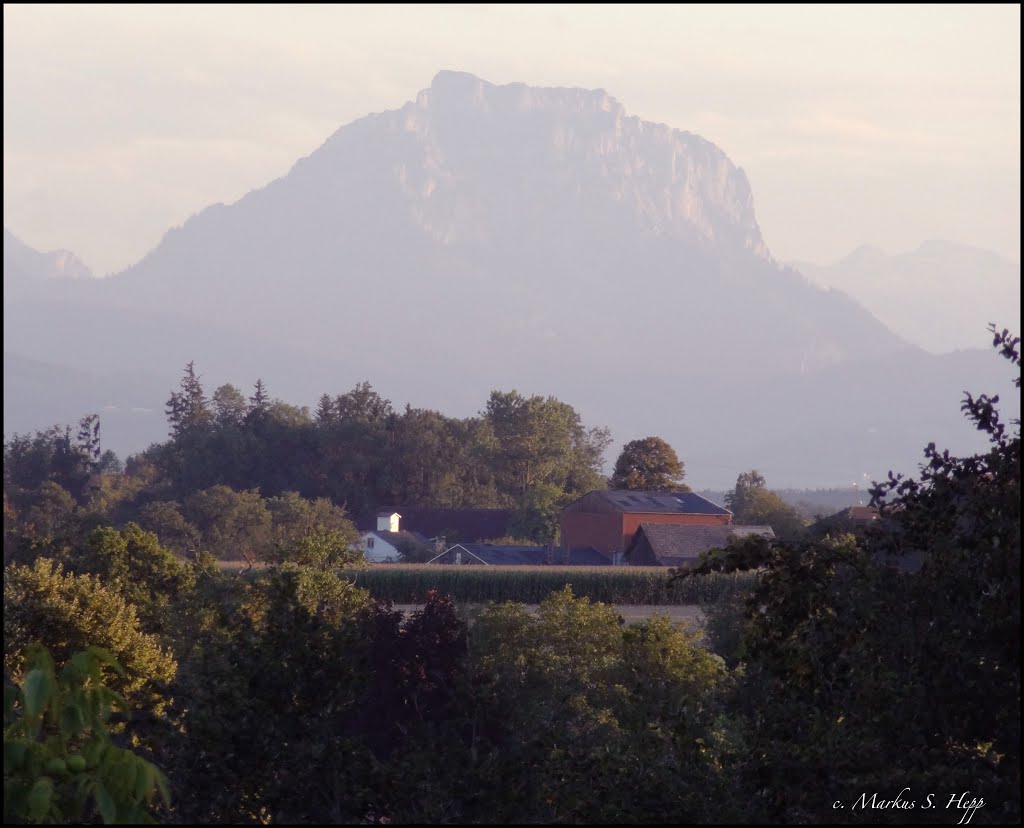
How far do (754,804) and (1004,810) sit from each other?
1787 mm

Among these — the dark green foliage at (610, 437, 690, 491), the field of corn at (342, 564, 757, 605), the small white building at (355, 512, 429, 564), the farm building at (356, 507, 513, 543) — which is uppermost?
the dark green foliage at (610, 437, 690, 491)

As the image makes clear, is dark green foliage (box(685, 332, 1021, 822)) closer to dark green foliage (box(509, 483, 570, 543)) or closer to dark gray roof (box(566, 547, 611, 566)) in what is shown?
dark gray roof (box(566, 547, 611, 566))

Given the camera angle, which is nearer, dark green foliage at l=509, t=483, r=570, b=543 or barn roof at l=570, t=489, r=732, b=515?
barn roof at l=570, t=489, r=732, b=515

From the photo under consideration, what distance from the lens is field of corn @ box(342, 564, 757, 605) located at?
6681cm

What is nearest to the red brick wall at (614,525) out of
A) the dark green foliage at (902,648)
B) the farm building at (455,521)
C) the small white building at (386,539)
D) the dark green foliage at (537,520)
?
the dark green foliage at (537,520)

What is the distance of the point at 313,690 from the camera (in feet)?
33.2

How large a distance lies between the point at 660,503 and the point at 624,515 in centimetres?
392

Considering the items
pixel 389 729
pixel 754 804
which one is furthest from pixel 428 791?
pixel 389 729

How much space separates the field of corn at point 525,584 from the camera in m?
66.8

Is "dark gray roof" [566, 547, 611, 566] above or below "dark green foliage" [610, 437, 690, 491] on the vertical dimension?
below

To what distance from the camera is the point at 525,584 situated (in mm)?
72312

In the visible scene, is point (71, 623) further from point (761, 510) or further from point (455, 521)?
point (455, 521)

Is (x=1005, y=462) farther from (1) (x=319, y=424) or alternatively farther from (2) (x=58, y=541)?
(1) (x=319, y=424)

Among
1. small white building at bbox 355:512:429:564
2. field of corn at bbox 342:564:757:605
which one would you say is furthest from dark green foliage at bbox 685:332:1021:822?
small white building at bbox 355:512:429:564
